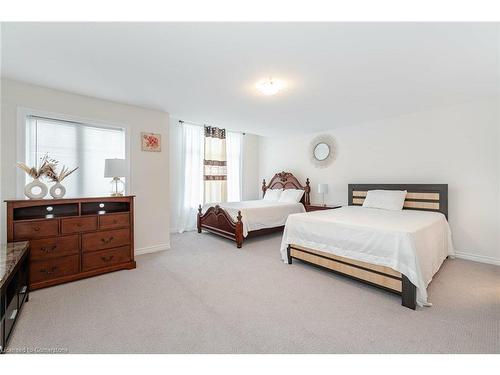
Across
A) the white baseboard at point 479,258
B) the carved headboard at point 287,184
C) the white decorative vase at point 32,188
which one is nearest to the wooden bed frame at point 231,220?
the carved headboard at point 287,184

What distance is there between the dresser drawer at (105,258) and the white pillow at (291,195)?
11.6 feet

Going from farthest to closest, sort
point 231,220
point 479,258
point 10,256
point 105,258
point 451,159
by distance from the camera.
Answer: point 231,220, point 451,159, point 479,258, point 105,258, point 10,256

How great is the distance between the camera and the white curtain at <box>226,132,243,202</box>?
20.4 ft

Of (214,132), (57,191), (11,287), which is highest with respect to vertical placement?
(214,132)

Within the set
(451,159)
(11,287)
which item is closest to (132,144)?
(11,287)

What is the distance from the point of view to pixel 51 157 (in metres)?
3.01

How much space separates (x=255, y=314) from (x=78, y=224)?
231 cm

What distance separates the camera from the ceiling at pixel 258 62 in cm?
175

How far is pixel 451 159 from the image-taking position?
11.6ft

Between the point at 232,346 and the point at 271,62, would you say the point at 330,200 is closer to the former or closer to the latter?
the point at 271,62

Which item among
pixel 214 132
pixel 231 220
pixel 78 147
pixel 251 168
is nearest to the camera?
pixel 78 147

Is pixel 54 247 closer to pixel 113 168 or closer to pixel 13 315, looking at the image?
pixel 13 315

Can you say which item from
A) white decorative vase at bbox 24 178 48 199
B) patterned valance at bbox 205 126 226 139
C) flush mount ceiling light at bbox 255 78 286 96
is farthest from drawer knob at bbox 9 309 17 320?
patterned valance at bbox 205 126 226 139

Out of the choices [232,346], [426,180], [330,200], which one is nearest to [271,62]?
[232,346]
